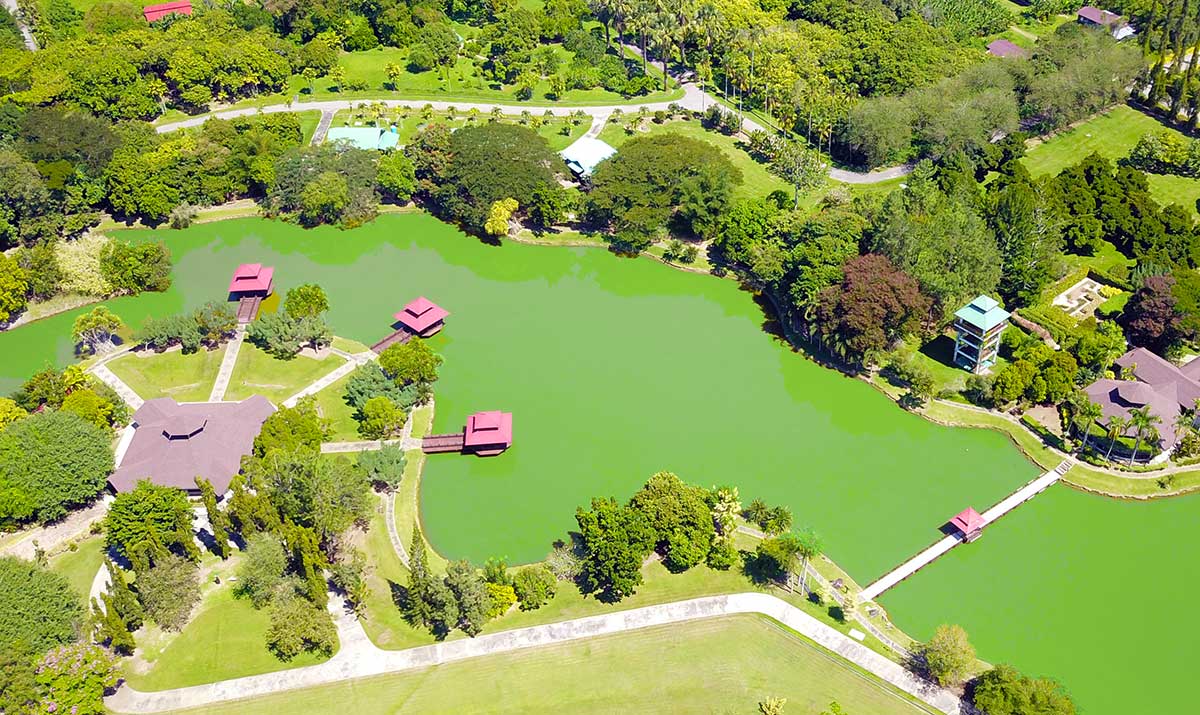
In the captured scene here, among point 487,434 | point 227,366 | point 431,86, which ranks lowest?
point 227,366

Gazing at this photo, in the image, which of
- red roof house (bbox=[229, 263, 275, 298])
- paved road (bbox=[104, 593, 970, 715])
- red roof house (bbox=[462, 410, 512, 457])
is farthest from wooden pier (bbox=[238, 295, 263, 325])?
paved road (bbox=[104, 593, 970, 715])

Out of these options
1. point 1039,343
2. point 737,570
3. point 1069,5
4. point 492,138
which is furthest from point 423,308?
point 1069,5

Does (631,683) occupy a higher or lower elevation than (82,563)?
higher

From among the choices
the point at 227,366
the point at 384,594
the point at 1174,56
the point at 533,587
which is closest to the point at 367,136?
the point at 227,366

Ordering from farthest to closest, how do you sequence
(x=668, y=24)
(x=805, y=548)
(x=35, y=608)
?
1. (x=668, y=24)
2. (x=805, y=548)
3. (x=35, y=608)

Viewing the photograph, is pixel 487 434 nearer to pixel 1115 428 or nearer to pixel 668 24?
pixel 1115 428

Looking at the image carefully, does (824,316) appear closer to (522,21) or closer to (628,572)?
(628,572)

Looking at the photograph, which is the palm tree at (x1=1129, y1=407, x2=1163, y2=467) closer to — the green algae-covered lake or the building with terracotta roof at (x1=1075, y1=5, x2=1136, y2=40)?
the green algae-covered lake
